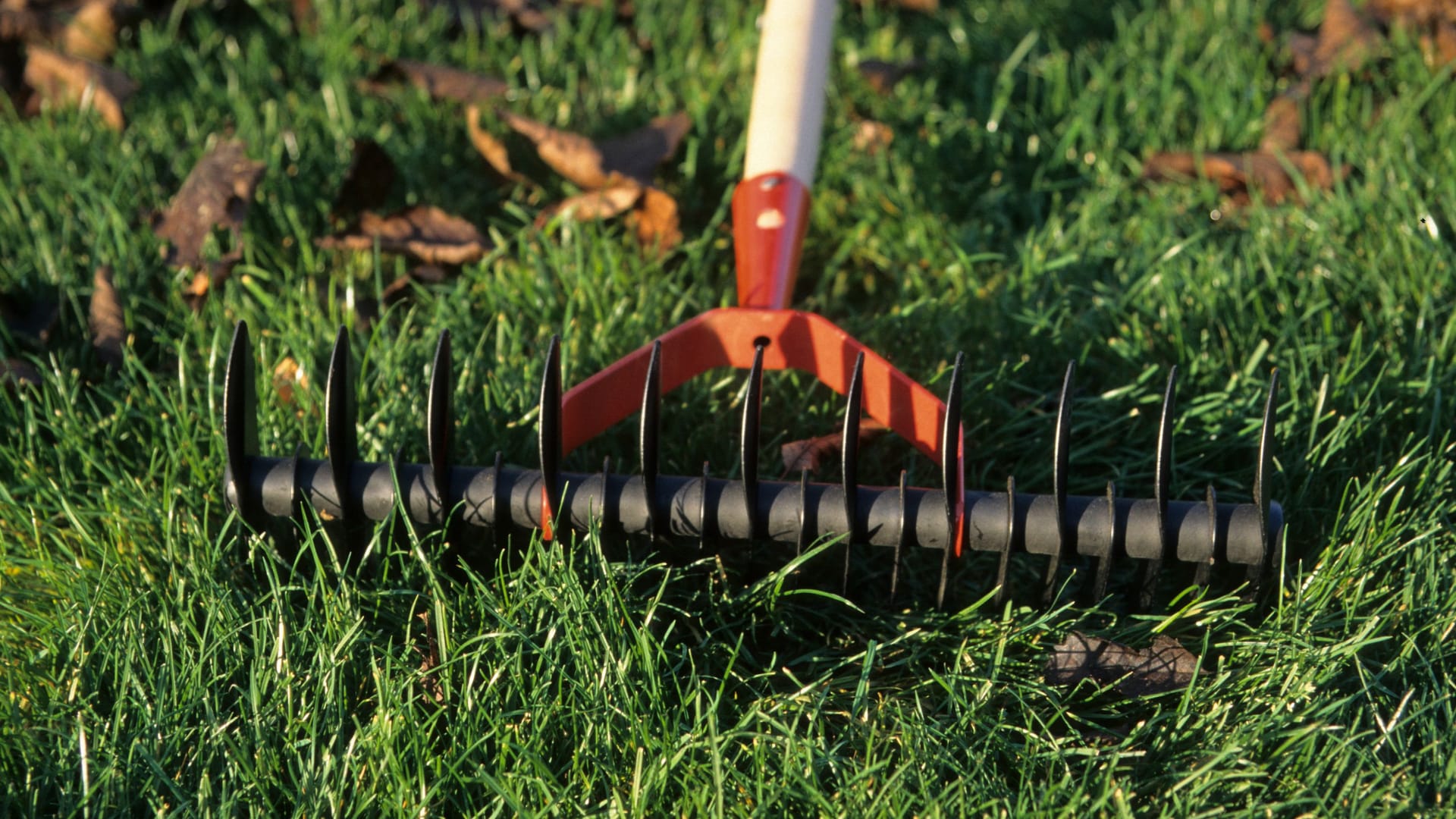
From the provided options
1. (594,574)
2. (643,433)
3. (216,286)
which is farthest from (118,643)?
(216,286)

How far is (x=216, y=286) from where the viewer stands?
8.36ft

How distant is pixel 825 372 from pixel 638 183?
2.77 feet

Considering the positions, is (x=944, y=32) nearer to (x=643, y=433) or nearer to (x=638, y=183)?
(x=638, y=183)

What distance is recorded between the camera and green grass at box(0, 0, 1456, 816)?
1.61m

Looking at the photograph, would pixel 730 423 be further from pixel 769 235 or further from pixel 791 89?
pixel 791 89

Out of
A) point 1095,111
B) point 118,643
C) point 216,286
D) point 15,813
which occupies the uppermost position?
point 1095,111

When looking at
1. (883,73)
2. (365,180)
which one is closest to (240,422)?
(365,180)

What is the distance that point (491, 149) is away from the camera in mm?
2922

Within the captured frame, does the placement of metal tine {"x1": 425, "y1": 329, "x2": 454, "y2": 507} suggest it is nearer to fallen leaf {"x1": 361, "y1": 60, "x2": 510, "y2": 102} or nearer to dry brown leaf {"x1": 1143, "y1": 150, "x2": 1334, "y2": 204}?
fallen leaf {"x1": 361, "y1": 60, "x2": 510, "y2": 102}

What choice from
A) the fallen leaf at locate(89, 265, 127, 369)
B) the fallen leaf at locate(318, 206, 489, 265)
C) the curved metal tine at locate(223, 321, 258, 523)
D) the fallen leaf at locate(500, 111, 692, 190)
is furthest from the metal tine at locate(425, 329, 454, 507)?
the fallen leaf at locate(500, 111, 692, 190)

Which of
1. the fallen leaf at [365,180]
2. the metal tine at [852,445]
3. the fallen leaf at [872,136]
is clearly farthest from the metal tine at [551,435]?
the fallen leaf at [872,136]

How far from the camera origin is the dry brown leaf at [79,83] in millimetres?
3078

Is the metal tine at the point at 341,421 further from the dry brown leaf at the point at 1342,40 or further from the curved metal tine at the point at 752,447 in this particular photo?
the dry brown leaf at the point at 1342,40

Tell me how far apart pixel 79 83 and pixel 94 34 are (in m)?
0.29
